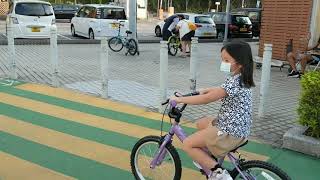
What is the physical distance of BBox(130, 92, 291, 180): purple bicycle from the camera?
3.42 m

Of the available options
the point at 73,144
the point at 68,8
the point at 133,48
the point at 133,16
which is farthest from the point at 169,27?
the point at 68,8

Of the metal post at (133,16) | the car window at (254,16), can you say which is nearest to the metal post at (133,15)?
the metal post at (133,16)

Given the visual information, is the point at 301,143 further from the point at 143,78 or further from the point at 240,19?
the point at 240,19

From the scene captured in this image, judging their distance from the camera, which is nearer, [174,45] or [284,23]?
[284,23]

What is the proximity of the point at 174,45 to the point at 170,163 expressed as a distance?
1179cm

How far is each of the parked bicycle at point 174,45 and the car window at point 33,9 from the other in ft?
17.6

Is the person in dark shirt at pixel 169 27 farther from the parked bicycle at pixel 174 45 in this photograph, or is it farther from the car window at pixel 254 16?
the car window at pixel 254 16

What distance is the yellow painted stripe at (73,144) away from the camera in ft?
16.1

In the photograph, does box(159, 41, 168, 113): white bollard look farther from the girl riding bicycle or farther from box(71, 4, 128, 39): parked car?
box(71, 4, 128, 39): parked car

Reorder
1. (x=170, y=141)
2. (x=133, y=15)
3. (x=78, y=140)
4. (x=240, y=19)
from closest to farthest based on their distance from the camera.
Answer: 1. (x=170, y=141)
2. (x=78, y=140)
3. (x=133, y=15)
4. (x=240, y=19)

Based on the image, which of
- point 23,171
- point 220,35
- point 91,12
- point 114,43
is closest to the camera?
point 23,171

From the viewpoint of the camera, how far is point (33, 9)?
56.2 feet

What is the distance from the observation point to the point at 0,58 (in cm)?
1239

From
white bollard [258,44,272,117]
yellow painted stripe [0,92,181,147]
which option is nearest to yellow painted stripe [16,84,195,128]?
yellow painted stripe [0,92,181,147]
